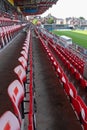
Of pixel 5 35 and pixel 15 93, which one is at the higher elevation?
pixel 15 93

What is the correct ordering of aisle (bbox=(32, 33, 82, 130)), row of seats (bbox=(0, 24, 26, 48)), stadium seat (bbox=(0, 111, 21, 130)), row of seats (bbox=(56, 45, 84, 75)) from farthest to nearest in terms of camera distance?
row of seats (bbox=(0, 24, 26, 48)) → row of seats (bbox=(56, 45, 84, 75)) → aisle (bbox=(32, 33, 82, 130)) → stadium seat (bbox=(0, 111, 21, 130))

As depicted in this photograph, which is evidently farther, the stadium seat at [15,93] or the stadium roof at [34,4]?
the stadium roof at [34,4]

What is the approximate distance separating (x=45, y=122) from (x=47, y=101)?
892 millimetres

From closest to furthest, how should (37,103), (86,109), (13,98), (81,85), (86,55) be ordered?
(13,98), (86,109), (37,103), (81,85), (86,55)

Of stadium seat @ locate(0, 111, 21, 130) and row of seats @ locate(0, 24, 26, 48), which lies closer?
stadium seat @ locate(0, 111, 21, 130)

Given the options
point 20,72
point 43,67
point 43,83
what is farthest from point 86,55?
point 20,72

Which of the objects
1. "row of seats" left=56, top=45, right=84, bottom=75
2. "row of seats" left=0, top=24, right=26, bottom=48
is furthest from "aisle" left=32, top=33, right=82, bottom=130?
"row of seats" left=0, top=24, right=26, bottom=48

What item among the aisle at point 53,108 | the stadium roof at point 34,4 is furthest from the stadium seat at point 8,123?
the stadium roof at point 34,4

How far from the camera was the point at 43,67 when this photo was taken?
829 centimetres

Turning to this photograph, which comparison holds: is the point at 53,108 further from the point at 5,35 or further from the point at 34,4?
the point at 34,4

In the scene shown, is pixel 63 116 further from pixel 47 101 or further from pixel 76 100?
pixel 47 101

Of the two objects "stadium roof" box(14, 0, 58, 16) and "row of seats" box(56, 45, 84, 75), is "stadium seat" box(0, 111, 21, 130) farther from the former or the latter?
"stadium roof" box(14, 0, 58, 16)

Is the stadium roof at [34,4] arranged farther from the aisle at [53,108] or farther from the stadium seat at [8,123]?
the stadium seat at [8,123]

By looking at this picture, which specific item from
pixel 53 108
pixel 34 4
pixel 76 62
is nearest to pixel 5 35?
pixel 76 62
